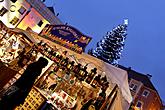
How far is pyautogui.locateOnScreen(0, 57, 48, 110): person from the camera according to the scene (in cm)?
502

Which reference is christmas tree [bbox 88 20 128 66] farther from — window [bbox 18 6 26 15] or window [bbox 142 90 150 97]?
window [bbox 18 6 26 15]

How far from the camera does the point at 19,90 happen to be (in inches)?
209

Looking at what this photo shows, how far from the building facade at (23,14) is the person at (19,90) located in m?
32.8

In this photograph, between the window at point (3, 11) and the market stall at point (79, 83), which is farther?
the window at point (3, 11)

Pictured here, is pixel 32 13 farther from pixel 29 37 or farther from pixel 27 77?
pixel 27 77

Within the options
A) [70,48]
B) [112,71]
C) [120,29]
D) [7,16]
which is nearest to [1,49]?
[70,48]

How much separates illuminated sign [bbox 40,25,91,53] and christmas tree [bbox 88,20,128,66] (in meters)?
27.1

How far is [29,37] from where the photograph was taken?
15438 millimetres

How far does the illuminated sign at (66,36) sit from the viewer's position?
1818 cm

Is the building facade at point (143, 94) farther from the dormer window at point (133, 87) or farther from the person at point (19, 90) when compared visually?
the person at point (19, 90)

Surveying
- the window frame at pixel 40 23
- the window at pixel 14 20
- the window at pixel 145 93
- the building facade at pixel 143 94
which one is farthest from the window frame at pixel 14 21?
the window at pixel 145 93

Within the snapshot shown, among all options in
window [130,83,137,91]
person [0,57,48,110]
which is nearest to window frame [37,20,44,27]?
window [130,83,137,91]

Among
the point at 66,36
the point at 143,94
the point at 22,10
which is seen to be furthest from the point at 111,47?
the point at 66,36

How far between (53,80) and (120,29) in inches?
1498
